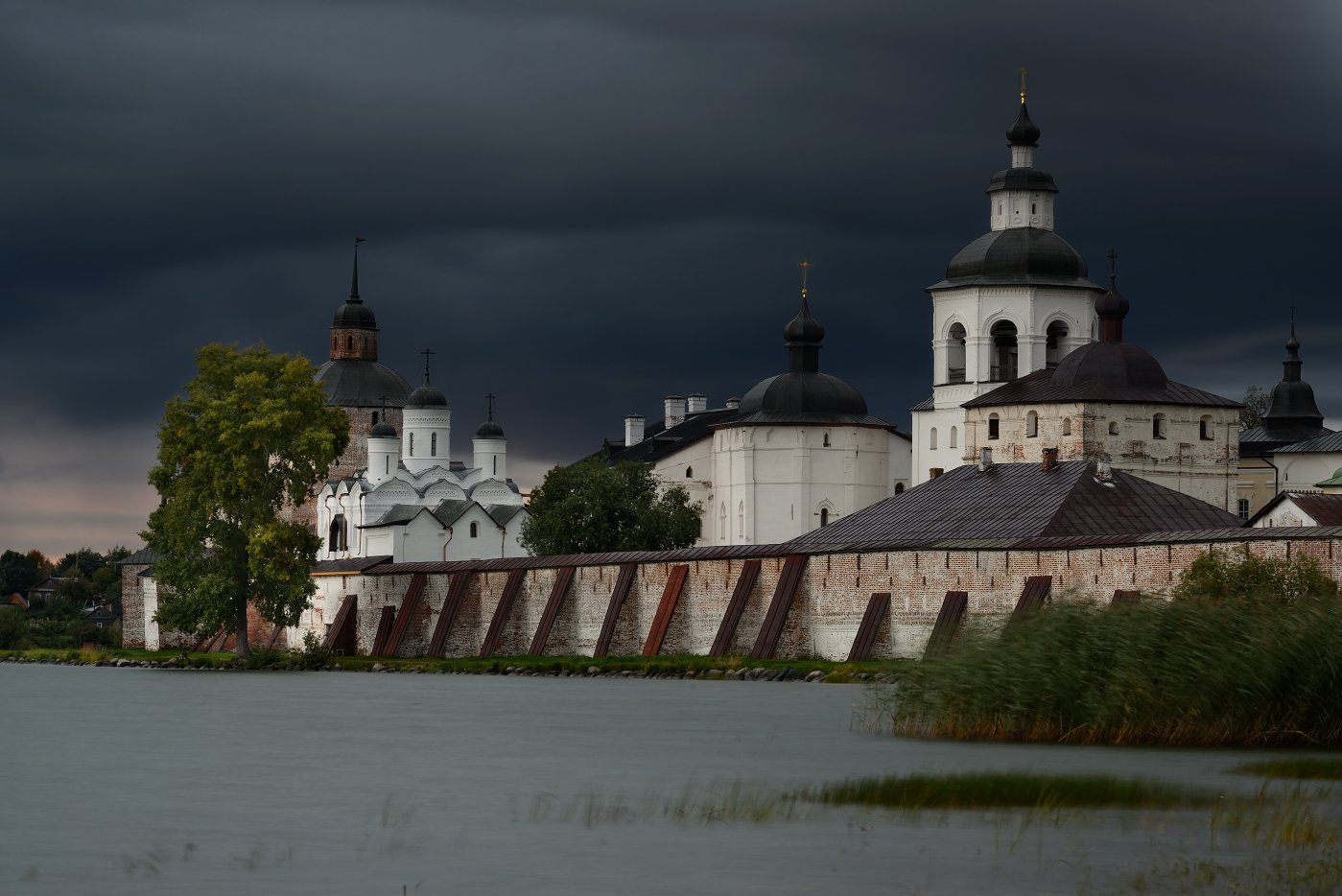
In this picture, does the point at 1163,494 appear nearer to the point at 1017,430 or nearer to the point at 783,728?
the point at 1017,430

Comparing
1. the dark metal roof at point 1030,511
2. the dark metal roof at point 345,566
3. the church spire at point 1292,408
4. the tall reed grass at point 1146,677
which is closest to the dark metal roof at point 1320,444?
the church spire at point 1292,408

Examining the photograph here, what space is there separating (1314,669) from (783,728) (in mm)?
6530

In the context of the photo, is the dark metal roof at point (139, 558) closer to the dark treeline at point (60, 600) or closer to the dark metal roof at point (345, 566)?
the dark treeline at point (60, 600)

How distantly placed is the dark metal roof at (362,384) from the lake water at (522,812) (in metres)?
63.1

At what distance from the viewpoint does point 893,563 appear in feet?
125

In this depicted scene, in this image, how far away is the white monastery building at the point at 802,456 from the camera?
225 feet

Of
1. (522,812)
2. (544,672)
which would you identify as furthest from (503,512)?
(522,812)

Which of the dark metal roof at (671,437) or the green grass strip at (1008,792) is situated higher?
the dark metal roof at (671,437)

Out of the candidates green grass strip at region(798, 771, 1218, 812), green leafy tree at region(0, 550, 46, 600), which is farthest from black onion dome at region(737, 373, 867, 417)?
green leafy tree at region(0, 550, 46, 600)

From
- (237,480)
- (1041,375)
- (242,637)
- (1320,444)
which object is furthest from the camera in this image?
(1320,444)

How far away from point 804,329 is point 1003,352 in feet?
24.9

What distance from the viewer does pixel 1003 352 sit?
64.9 m

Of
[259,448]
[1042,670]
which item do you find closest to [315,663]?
[259,448]

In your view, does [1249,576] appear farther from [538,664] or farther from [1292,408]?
[1292,408]
